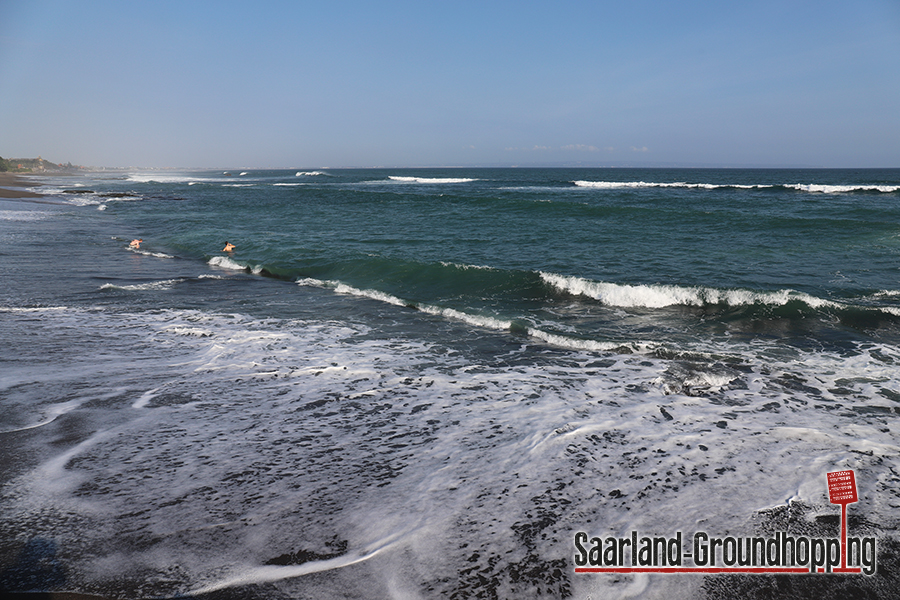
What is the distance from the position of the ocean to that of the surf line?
71 millimetres

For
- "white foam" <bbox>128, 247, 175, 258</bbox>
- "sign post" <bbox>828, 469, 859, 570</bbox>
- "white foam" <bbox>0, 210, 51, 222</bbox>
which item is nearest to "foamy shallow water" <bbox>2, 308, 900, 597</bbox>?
"sign post" <bbox>828, 469, 859, 570</bbox>

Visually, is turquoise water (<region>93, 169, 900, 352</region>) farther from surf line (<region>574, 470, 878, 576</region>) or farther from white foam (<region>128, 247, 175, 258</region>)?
surf line (<region>574, 470, 878, 576</region>)

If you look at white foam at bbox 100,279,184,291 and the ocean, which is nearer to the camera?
the ocean

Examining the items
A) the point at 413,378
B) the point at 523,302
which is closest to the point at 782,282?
the point at 523,302

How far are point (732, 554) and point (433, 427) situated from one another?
2865 mm

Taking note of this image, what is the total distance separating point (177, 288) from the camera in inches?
471

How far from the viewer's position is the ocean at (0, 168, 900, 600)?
321cm

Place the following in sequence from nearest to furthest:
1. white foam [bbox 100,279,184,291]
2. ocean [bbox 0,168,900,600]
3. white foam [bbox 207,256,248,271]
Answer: ocean [bbox 0,168,900,600] → white foam [bbox 100,279,184,291] → white foam [bbox 207,256,248,271]

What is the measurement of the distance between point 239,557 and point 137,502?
3.88 ft

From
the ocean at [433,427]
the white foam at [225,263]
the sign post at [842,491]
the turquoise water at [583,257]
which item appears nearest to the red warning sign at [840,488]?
the sign post at [842,491]

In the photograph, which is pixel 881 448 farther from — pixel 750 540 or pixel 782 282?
pixel 782 282

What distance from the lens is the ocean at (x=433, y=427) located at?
3213mm

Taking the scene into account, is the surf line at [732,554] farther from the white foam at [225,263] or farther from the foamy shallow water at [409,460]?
the white foam at [225,263]

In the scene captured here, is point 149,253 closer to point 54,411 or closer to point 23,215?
point 54,411
